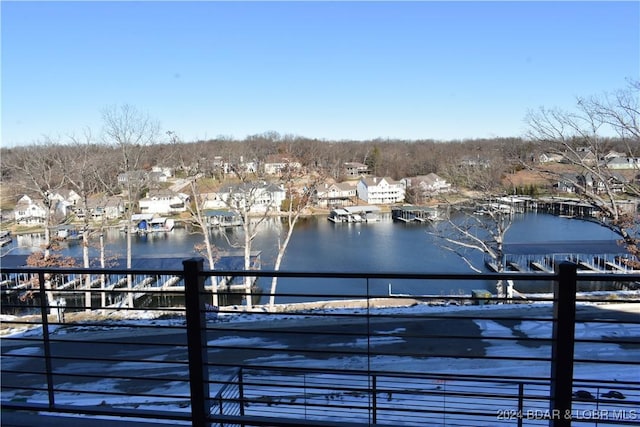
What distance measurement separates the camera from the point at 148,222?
1298 inches

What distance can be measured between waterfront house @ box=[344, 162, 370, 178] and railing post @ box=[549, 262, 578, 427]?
168 ft

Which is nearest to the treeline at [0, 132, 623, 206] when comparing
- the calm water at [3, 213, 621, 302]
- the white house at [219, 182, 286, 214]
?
the white house at [219, 182, 286, 214]

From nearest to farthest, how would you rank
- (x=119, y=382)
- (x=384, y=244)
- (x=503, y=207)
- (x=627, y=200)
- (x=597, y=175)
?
(x=119, y=382) → (x=597, y=175) → (x=627, y=200) → (x=503, y=207) → (x=384, y=244)

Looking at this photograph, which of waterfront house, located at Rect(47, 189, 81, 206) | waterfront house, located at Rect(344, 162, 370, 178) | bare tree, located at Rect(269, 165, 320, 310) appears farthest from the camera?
waterfront house, located at Rect(344, 162, 370, 178)

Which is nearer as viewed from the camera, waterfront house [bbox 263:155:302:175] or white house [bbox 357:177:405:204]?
waterfront house [bbox 263:155:302:175]

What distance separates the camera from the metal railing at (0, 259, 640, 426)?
1912 millimetres

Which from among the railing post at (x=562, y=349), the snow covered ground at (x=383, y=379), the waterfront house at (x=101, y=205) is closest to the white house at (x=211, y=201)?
the waterfront house at (x=101, y=205)

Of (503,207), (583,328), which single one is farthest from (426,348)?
(503,207)

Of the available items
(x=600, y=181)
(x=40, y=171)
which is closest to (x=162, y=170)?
(x=40, y=171)

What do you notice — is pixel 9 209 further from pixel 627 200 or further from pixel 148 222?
pixel 627 200

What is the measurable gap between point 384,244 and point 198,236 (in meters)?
12.3

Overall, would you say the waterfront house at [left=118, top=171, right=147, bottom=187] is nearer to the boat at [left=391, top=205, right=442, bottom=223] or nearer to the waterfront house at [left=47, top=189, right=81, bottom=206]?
the waterfront house at [left=47, top=189, right=81, bottom=206]

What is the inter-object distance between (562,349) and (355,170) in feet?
173

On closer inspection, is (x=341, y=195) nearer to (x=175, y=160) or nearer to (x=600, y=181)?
(x=175, y=160)
